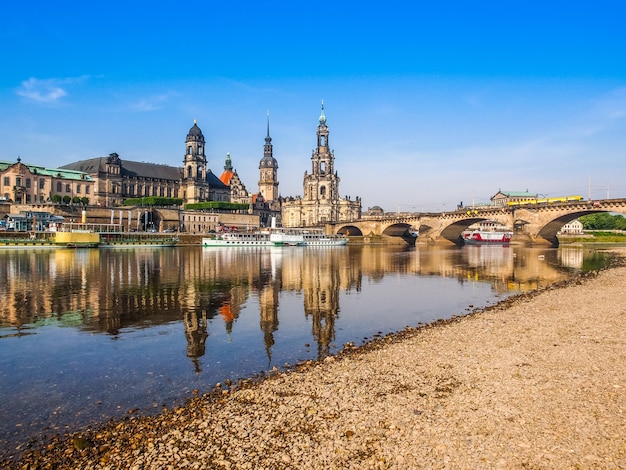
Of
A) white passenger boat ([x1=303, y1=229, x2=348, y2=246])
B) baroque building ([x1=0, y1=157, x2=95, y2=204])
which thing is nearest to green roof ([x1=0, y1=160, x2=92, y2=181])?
baroque building ([x1=0, y1=157, x2=95, y2=204])

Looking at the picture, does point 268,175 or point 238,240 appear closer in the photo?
point 238,240

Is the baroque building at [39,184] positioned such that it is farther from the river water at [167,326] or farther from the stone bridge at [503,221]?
the river water at [167,326]

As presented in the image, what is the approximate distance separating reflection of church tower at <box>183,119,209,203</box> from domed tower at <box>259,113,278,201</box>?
31.2m

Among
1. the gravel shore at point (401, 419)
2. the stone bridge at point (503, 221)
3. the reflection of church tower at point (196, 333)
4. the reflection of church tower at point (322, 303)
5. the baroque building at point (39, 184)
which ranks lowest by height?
the reflection of church tower at point (322, 303)

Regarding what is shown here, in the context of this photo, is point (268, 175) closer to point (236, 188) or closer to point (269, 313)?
point (236, 188)

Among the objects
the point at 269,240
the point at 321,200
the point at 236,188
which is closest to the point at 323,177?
the point at 321,200

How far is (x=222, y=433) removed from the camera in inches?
285

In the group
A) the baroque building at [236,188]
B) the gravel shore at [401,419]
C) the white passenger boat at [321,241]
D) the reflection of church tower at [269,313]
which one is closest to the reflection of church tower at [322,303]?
the reflection of church tower at [269,313]

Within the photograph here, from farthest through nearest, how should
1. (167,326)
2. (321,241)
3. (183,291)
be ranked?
(321,241)
(183,291)
(167,326)

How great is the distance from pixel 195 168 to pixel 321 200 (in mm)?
35957

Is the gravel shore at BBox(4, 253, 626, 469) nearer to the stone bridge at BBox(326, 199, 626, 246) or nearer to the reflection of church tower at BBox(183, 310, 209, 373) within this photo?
the reflection of church tower at BBox(183, 310, 209, 373)

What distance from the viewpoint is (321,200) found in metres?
132

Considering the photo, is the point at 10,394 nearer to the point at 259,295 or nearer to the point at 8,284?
the point at 259,295

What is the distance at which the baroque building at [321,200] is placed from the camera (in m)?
131
